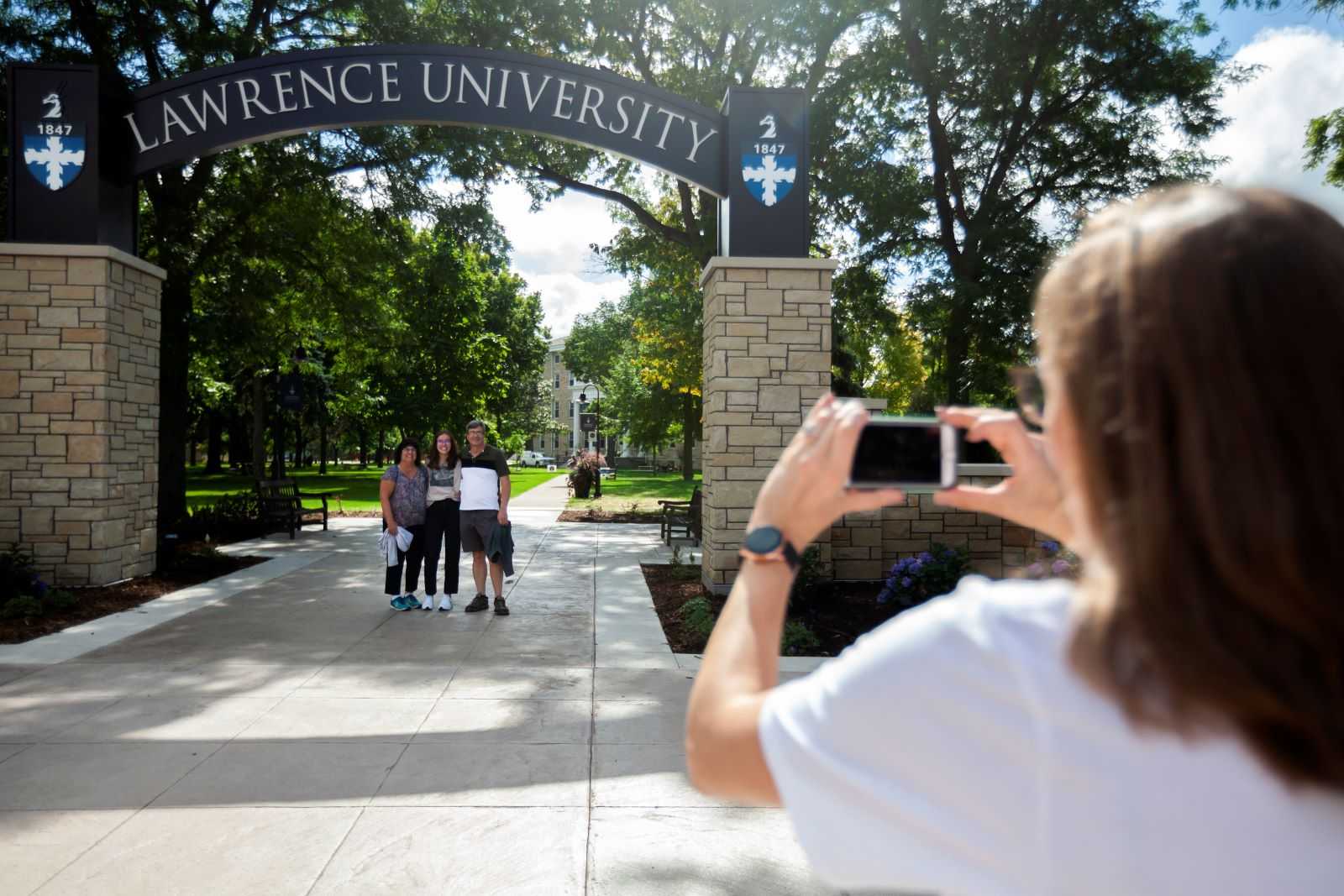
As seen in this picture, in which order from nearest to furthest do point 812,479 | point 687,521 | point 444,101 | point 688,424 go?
1. point 812,479
2. point 444,101
3. point 687,521
4. point 688,424

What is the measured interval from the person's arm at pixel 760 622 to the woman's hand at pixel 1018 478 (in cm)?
Answer: 15

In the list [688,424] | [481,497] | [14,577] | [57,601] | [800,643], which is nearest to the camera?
[800,643]

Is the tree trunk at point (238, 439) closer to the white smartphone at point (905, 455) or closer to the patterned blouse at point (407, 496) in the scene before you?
the patterned blouse at point (407, 496)

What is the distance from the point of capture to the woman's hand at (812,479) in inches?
44.5

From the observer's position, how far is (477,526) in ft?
29.0

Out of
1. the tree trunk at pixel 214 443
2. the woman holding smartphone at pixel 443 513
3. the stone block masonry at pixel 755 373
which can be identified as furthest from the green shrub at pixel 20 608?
the tree trunk at pixel 214 443

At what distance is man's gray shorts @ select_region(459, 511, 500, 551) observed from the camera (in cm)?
881

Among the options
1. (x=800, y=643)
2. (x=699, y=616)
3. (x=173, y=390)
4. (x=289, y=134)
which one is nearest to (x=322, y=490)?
(x=173, y=390)

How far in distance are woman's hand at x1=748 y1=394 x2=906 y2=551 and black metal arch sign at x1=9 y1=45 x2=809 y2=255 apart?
8.20m

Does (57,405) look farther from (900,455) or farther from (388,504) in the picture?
(900,455)

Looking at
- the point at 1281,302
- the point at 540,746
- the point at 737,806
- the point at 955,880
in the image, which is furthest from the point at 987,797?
the point at 540,746

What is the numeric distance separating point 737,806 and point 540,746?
1.25m

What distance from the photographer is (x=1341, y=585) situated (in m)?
0.70

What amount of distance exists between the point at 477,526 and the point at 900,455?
26.2ft
